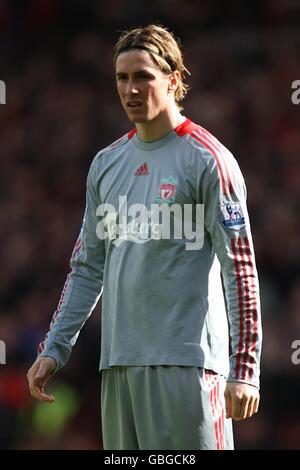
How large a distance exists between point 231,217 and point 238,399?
51 centimetres

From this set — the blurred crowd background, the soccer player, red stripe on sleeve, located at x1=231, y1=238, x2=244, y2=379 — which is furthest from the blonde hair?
the blurred crowd background

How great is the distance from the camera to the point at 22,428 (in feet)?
23.0

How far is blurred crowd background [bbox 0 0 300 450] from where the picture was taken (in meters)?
6.97

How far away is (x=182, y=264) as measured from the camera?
127 inches

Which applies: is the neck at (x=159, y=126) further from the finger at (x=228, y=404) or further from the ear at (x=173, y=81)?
the finger at (x=228, y=404)

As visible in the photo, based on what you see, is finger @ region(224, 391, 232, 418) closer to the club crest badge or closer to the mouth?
the club crest badge

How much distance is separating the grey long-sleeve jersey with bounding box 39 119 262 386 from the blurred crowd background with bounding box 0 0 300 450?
3474mm

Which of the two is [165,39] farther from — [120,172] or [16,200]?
[16,200]

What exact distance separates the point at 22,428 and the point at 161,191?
13.3ft

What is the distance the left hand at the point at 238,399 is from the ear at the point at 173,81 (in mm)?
903

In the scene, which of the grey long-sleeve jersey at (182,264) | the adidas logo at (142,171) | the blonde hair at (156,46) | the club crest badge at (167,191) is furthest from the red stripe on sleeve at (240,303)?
the blonde hair at (156,46)

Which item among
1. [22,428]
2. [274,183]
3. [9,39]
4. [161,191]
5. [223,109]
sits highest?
[9,39]
